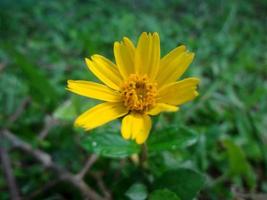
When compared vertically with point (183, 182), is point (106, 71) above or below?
above

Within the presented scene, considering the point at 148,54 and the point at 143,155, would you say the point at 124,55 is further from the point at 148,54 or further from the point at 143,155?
the point at 143,155

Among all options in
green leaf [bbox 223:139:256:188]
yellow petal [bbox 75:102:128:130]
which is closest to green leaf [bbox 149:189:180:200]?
yellow petal [bbox 75:102:128:130]

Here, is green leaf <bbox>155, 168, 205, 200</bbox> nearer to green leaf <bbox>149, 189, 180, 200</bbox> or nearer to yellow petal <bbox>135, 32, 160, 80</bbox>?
green leaf <bbox>149, 189, 180, 200</bbox>

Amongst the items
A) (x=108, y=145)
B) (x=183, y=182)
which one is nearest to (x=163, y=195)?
(x=183, y=182)

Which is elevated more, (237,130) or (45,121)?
(45,121)

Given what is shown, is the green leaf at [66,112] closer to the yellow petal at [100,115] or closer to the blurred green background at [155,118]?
the blurred green background at [155,118]

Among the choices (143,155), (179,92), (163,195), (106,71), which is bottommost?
(163,195)

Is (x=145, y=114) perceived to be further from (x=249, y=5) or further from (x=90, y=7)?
(x=249, y=5)

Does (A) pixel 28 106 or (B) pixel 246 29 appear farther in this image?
(B) pixel 246 29

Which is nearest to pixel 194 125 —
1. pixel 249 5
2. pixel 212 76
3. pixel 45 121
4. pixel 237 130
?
pixel 237 130
